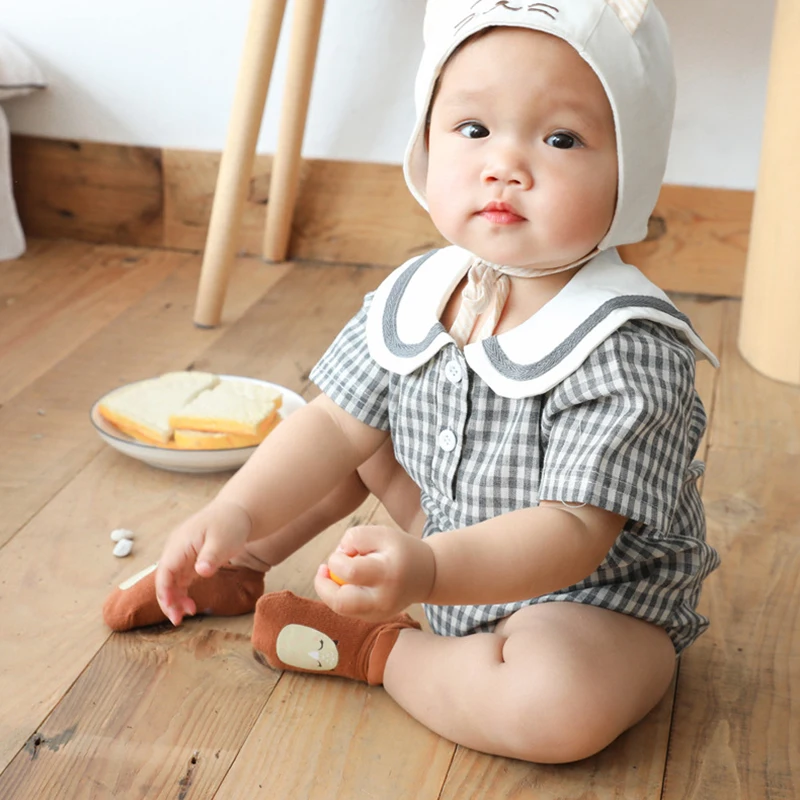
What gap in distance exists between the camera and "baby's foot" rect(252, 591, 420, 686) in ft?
2.49

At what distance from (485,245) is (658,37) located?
15 centimetres

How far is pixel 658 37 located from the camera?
0.68m

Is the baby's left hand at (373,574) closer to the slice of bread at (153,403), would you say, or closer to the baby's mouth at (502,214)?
the baby's mouth at (502,214)

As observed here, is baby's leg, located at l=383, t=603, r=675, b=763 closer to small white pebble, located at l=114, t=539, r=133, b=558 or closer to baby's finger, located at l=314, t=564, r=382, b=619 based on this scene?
baby's finger, located at l=314, t=564, r=382, b=619

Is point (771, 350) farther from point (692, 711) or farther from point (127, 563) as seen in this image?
point (127, 563)

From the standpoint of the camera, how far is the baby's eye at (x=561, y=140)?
666mm

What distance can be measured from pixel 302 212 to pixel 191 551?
3.35 ft

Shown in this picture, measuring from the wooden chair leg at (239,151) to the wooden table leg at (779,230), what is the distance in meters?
0.56

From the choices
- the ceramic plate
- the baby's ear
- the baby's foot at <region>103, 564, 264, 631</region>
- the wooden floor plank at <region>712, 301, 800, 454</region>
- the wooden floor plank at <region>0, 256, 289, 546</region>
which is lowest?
the wooden floor plank at <region>712, 301, 800, 454</region>

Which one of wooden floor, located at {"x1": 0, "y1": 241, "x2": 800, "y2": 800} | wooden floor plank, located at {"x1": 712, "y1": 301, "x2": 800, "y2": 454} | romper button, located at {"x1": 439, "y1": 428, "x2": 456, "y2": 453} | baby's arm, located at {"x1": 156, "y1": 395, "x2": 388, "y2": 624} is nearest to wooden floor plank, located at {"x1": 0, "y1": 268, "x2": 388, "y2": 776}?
wooden floor, located at {"x1": 0, "y1": 241, "x2": 800, "y2": 800}

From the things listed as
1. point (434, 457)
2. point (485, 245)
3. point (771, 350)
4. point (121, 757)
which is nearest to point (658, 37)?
point (485, 245)

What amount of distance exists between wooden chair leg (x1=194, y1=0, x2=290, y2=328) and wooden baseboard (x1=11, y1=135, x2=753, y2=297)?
0.28 meters

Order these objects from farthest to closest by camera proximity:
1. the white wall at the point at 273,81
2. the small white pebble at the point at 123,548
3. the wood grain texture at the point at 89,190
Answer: the wood grain texture at the point at 89,190
the white wall at the point at 273,81
the small white pebble at the point at 123,548

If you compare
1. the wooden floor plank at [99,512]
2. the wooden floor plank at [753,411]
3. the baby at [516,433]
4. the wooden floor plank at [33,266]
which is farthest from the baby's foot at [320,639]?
the wooden floor plank at [33,266]
